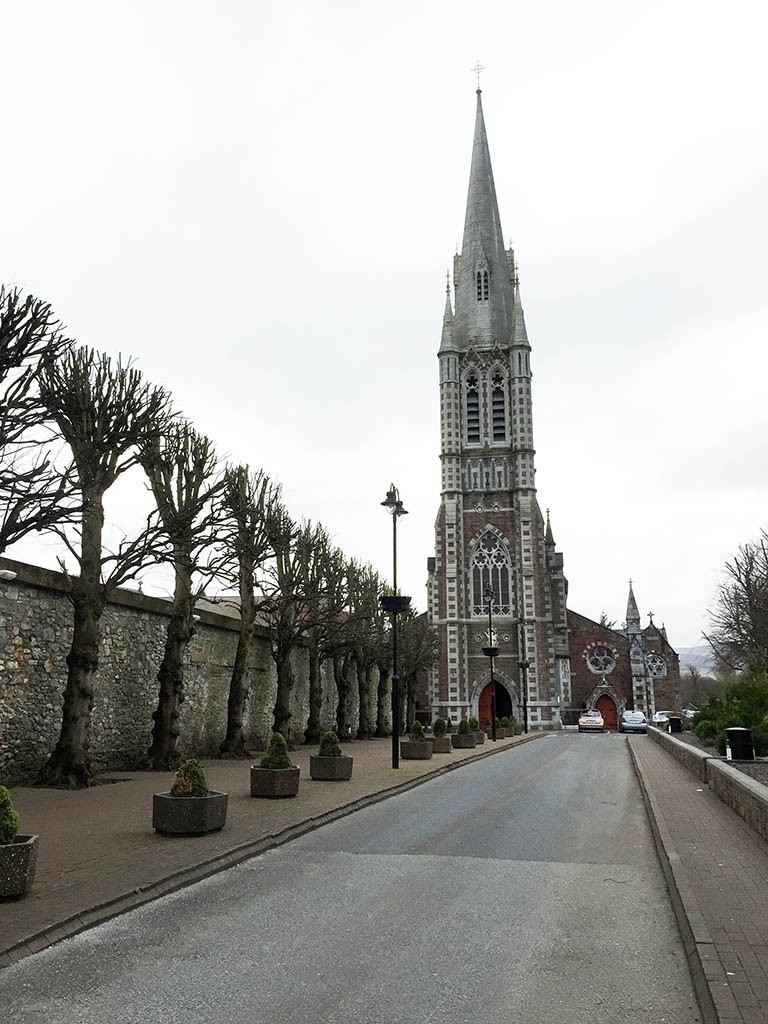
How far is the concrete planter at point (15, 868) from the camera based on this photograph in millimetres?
6844

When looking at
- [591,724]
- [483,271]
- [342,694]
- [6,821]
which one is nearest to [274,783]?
[6,821]

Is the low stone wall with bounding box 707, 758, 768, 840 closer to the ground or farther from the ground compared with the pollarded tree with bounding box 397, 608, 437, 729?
closer to the ground

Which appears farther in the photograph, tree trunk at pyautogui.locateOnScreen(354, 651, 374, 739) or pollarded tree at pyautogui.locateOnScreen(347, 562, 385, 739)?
tree trunk at pyautogui.locateOnScreen(354, 651, 374, 739)

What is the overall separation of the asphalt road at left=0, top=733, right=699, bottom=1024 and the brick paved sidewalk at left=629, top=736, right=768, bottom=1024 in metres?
0.19

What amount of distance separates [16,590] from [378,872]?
10282 millimetres

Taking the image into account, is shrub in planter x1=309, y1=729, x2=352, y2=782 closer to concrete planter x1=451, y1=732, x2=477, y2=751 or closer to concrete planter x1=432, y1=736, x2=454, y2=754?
concrete planter x1=432, y1=736, x2=454, y2=754

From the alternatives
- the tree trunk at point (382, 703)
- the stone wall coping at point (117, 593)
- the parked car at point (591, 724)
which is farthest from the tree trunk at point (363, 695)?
the parked car at point (591, 724)

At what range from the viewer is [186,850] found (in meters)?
9.24

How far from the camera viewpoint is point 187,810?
400 inches

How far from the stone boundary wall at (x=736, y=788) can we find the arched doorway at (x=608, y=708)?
44470 mm

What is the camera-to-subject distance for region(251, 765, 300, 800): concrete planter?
14.2 metres

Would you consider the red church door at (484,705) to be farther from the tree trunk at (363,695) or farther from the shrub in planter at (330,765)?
the shrub in planter at (330,765)

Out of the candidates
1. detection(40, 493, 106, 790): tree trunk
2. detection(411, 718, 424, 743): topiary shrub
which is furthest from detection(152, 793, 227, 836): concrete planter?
detection(411, 718, 424, 743): topiary shrub

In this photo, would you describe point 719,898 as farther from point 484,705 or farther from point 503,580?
point 484,705
